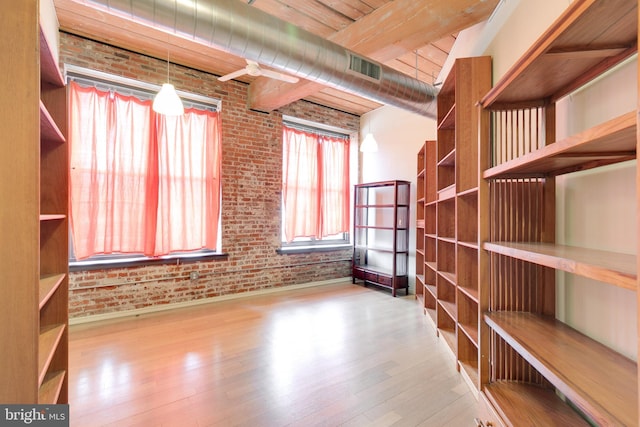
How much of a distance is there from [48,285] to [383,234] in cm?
482

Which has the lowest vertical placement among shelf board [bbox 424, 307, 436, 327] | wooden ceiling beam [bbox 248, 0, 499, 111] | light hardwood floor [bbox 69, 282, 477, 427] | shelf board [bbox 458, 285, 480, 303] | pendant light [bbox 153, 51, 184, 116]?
light hardwood floor [bbox 69, 282, 477, 427]

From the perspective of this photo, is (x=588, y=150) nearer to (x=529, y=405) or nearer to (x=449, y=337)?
(x=529, y=405)

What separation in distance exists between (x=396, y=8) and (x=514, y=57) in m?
1.19

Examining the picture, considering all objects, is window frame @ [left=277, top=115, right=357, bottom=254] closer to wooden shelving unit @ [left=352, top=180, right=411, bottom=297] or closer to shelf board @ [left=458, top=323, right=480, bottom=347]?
wooden shelving unit @ [left=352, top=180, right=411, bottom=297]

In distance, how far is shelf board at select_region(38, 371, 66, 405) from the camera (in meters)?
1.46

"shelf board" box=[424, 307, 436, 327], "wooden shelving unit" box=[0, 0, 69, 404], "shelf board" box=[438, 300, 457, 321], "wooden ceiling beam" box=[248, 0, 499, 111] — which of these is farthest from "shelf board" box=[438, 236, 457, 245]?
"wooden shelving unit" box=[0, 0, 69, 404]

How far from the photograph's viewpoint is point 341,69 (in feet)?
9.36

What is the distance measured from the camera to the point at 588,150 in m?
1.10

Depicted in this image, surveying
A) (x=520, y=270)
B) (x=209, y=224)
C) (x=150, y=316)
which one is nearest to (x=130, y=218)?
(x=209, y=224)

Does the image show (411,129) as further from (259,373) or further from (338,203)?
Result: (259,373)

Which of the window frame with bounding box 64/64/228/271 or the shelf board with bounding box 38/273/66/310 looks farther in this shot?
the window frame with bounding box 64/64/228/271

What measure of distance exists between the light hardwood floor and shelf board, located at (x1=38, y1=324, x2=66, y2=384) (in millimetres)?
668

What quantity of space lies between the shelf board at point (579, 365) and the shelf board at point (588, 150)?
0.81 meters

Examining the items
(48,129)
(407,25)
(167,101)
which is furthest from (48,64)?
(407,25)
